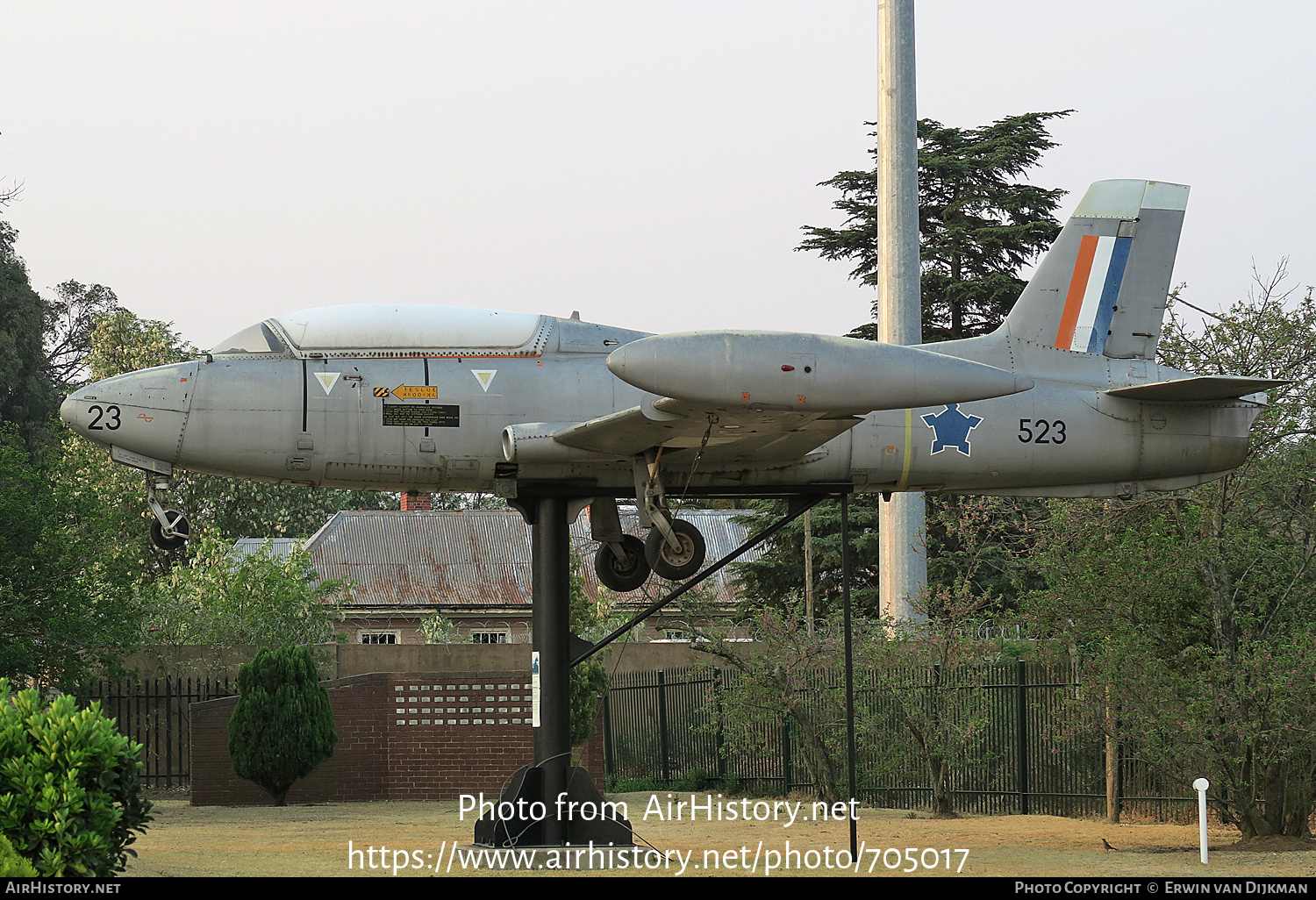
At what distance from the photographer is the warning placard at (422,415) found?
11.9 meters

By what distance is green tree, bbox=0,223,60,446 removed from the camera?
48250 mm

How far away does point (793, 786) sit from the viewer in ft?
75.3

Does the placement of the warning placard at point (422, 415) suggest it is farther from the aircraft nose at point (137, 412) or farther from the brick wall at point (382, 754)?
the brick wall at point (382, 754)

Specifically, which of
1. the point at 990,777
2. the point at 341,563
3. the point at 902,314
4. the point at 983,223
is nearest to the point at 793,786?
the point at 990,777

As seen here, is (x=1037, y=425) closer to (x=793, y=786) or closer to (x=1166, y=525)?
(x=1166, y=525)

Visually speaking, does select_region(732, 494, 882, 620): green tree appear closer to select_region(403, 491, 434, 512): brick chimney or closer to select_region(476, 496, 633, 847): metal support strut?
select_region(476, 496, 633, 847): metal support strut

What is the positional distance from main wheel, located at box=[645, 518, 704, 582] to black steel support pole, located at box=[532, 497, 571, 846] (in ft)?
3.36

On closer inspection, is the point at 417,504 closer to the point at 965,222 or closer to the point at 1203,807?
the point at 965,222

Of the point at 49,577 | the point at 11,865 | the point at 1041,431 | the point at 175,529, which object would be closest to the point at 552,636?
the point at 175,529

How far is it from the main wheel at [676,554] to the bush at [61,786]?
186 inches

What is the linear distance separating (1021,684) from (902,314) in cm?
931

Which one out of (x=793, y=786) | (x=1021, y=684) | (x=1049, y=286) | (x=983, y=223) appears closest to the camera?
(x=1049, y=286)

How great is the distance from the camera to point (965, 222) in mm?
36344

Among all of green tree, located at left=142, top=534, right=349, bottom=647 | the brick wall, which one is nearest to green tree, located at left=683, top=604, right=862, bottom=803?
the brick wall
